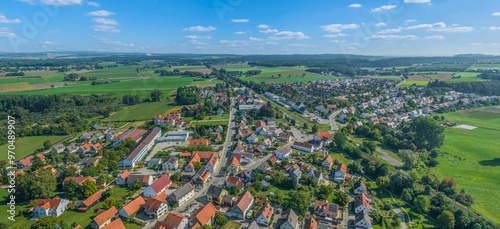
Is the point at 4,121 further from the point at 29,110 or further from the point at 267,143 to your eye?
the point at 267,143

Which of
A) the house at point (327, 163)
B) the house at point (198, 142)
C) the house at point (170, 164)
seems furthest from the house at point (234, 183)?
the house at point (198, 142)

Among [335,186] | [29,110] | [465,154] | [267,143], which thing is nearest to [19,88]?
[29,110]

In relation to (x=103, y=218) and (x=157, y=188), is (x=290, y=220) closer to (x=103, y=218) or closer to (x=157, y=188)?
(x=157, y=188)

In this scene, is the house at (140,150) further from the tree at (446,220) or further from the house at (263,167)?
the tree at (446,220)

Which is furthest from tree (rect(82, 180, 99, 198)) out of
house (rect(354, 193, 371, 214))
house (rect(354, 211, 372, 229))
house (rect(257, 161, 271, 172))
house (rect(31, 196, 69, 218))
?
house (rect(354, 193, 371, 214))

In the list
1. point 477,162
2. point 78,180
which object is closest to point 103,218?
point 78,180

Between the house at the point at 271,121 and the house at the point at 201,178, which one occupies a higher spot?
the house at the point at 271,121
